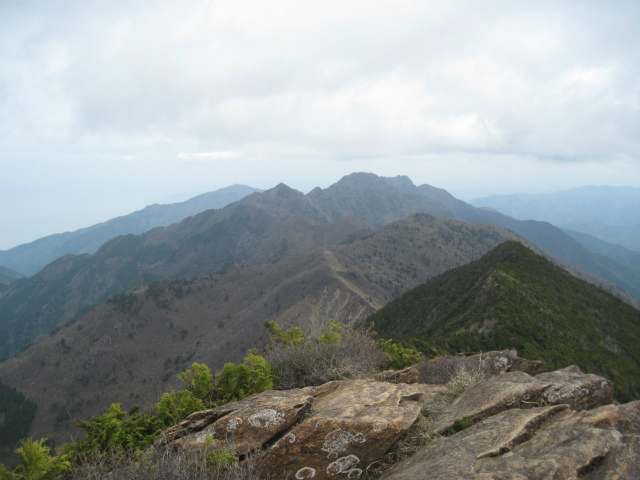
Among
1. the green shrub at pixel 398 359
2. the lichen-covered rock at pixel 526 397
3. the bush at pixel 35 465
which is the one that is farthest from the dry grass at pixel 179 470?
the green shrub at pixel 398 359

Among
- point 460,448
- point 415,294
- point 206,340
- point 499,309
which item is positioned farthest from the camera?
point 206,340

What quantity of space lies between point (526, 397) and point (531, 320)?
96.1 feet

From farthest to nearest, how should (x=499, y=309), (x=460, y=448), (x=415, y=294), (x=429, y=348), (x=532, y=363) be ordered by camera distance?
(x=415, y=294), (x=499, y=309), (x=429, y=348), (x=532, y=363), (x=460, y=448)

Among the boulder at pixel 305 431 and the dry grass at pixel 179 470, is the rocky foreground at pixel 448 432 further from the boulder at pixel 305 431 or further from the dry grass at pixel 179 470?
the dry grass at pixel 179 470

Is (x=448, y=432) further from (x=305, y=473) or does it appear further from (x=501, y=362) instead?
(x=501, y=362)

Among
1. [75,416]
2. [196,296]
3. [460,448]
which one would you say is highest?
[460,448]

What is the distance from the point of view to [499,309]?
32.1m

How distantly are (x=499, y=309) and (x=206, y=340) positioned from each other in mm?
99842

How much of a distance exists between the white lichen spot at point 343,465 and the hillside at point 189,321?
77747mm

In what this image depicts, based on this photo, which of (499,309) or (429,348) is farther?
(499,309)

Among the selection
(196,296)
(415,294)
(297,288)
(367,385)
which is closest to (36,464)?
Answer: (367,385)

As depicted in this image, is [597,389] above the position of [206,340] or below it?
above

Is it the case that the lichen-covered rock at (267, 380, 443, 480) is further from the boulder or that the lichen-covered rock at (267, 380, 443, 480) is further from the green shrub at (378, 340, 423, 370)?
the green shrub at (378, 340, 423, 370)

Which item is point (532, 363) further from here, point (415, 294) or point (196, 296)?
point (196, 296)
